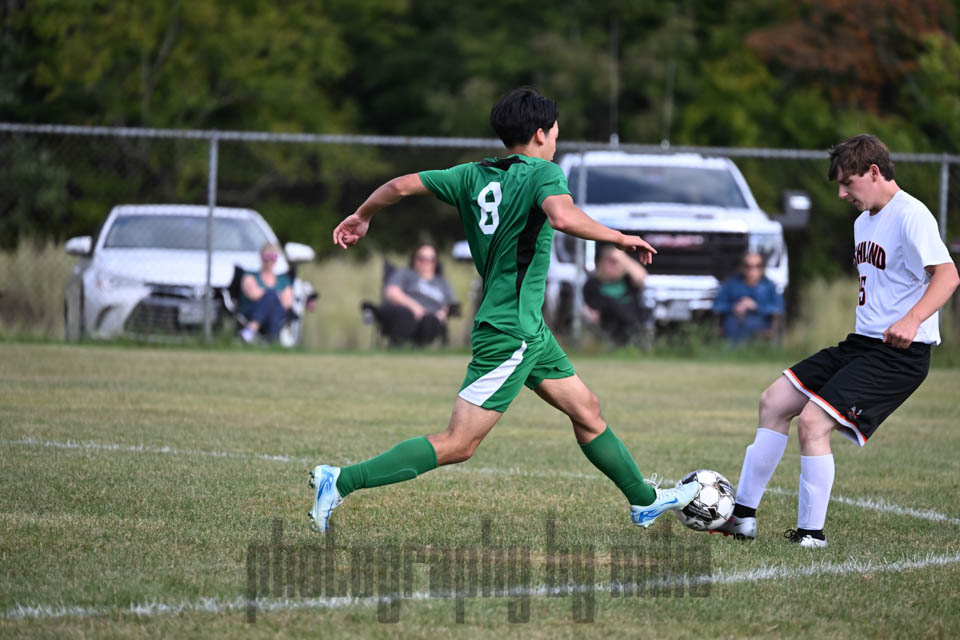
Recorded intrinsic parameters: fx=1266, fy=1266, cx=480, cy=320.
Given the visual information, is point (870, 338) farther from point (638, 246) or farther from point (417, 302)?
point (417, 302)

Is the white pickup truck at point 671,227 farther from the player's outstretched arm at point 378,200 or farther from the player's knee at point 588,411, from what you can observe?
the player's knee at point 588,411

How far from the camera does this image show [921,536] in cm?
566

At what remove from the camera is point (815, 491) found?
17.7 feet

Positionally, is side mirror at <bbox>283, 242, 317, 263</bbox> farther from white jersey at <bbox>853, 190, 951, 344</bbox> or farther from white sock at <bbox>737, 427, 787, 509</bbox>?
white jersey at <bbox>853, 190, 951, 344</bbox>

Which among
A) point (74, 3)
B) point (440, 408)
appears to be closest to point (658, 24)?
point (74, 3)

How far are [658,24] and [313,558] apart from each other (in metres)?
26.0

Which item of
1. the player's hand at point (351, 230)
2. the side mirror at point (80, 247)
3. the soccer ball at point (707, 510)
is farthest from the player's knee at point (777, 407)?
the side mirror at point (80, 247)

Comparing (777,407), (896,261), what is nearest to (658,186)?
(777,407)

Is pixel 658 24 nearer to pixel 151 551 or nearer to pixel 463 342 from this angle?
pixel 463 342

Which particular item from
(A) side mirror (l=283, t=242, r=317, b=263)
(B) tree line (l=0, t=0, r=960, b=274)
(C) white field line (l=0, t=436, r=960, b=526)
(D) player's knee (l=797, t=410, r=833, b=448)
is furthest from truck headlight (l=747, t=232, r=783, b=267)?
(D) player's knee (l=797, t=410, r=833, b=448)

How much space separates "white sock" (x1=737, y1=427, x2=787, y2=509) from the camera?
5652 mm

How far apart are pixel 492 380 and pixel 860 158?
1.89 meters

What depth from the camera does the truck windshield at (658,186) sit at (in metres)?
14.6

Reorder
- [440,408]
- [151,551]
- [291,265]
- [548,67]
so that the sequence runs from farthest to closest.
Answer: [548,67] < [291,265] < [440,408] < [151,551]
